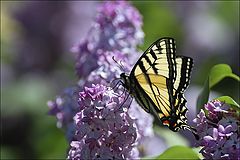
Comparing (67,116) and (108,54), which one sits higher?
(108,54)

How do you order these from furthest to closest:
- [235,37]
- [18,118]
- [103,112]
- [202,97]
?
1. [235,37]
2. [18,118]
3. [202,97]
4. [103,112]

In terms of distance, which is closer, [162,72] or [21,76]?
[162,72]

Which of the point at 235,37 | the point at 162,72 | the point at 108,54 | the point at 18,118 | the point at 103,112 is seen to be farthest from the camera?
the point at 235,37

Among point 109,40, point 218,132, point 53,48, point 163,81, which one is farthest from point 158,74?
point 53,48

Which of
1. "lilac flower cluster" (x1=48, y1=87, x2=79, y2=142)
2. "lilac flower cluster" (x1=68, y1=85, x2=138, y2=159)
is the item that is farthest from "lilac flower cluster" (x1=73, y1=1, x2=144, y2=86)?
"lilac flower cluster" (x1=68, y1=85, x2=138, y2=159)

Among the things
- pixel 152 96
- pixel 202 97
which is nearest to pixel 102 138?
pixel 152 96

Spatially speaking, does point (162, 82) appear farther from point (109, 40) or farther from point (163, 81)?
point (109, 40)

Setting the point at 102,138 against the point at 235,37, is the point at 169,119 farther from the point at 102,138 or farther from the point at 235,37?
the point at 235,37

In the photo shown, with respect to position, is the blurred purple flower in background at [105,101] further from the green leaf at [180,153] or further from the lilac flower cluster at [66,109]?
the green leaf at [180,153]
